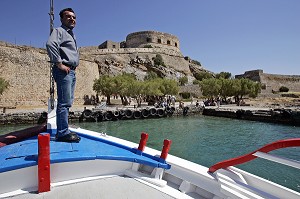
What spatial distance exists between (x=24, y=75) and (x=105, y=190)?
34.4 meters

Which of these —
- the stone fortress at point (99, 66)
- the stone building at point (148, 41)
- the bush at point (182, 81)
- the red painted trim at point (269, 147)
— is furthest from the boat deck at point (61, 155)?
the stone building at point (148, 41)

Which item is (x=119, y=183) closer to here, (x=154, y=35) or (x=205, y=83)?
(x=205, y=83)

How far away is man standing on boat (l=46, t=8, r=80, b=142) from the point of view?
2.95m

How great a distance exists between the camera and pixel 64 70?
2.90 m

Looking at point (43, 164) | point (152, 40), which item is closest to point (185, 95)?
point (152, 40)

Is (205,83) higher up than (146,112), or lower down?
higher up

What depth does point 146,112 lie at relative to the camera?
72.1 feet

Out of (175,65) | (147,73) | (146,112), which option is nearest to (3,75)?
(146,112)

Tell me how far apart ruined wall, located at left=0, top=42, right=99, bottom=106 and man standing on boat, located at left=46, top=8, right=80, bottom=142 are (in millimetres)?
29613

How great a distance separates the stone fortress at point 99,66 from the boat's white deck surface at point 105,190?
30.7 metres

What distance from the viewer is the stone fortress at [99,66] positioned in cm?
3077

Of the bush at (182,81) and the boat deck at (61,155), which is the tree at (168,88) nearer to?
the bush at (182,81)

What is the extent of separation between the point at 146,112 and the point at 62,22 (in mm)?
18920

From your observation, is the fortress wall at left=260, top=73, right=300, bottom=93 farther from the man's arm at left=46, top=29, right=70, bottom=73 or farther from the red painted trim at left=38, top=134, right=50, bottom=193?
the red painted trim at left=38, top=134, right=50, bottom=193
